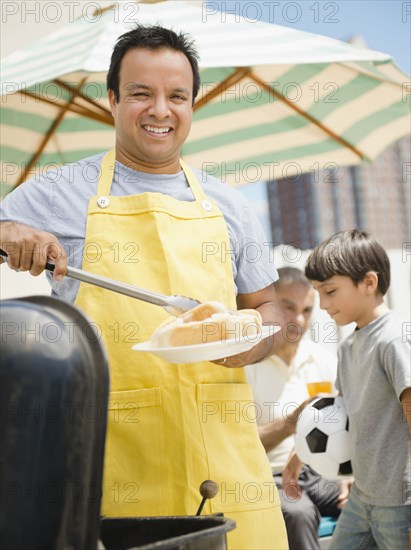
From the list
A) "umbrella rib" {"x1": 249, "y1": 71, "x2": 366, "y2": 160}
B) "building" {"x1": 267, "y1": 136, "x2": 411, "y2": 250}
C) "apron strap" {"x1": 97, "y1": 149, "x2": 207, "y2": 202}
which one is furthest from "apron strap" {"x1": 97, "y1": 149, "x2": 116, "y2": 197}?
"building" {"x1": 267, "y1": 136, "x2": 411, "y2": 250}

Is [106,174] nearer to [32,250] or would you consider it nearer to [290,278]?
[32,250]

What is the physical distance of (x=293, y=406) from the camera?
12.2ft

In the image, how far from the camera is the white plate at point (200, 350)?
1412mm

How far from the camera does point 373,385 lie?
9.04 ft

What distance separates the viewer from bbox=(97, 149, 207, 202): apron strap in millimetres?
1858

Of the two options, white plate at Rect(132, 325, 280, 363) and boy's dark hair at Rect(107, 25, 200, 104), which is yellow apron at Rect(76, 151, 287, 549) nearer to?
white plate at Rect(132, 325, 280, 363)

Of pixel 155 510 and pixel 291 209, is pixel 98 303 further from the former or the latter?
pixel 291 209

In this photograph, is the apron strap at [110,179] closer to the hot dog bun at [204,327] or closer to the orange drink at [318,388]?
the hot dog bun at [204,327]

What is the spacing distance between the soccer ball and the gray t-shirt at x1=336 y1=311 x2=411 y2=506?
99 mm

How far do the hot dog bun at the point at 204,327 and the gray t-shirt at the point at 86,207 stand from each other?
33cm

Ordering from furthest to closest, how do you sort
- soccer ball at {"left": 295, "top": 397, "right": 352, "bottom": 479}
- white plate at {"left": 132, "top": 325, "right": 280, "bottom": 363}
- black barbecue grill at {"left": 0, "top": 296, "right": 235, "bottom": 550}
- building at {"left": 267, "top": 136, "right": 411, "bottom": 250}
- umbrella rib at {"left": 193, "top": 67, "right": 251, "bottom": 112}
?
1. building at {"left": 267, "top": 136, "right": 411, "bottom": 250}
2. umbrella rib at {"left": 193, "top": 67, "right": 251, "bottom": 112}
3. soccer ball at {"left": 295, "top": 397, "right": 352, "bottom": 479}
4. white plate at {"left": 132, "top": 325, "right": 280, "bottom": 363}
5. black barbecue grill at {"left": 0, "top": 296, "right": 235, "bottom": 550}

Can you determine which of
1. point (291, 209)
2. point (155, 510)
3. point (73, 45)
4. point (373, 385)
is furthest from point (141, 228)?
point (291, 209)

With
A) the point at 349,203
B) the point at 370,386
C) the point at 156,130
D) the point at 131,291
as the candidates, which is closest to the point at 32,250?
the point at 131,291

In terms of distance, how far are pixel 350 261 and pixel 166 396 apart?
150 cm
